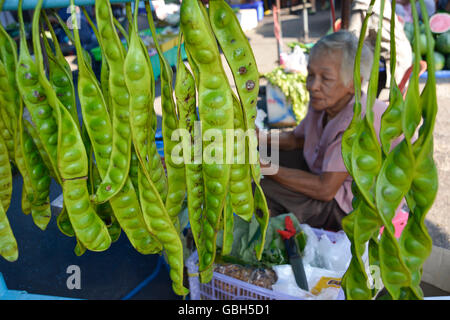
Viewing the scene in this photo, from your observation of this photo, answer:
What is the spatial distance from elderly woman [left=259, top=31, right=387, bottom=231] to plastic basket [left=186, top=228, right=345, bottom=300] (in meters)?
0.33

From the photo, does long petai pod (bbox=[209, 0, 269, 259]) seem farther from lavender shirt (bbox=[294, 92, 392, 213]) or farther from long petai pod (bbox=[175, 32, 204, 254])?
lavender shirt (bbox=[294, 92, 392, 213])

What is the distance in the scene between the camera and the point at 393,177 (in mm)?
709

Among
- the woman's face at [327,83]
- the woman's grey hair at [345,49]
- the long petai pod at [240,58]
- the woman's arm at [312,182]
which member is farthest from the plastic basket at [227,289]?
the long petai pod at [240,58]

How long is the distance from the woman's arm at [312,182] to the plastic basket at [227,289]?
300mm

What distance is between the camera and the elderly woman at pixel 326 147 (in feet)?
7.68

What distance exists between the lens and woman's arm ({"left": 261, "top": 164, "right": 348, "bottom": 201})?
2.36 m

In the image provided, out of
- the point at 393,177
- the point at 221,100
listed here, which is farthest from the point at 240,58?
the point at 393,177

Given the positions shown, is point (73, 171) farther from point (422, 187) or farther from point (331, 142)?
point (331, 142)

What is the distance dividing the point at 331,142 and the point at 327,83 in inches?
15.3

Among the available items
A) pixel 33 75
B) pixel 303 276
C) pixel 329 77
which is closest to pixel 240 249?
pixel 303 276

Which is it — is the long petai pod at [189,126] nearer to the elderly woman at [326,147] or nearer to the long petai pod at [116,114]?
the long petai pod at [116,114]

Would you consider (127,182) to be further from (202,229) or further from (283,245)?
(283,245)

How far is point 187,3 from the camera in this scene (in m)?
0.63

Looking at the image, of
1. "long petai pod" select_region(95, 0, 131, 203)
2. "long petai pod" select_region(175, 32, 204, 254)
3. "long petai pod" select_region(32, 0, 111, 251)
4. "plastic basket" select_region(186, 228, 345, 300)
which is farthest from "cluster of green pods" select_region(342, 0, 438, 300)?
"plastic basket" select_region(186, 228, 345, 300)
